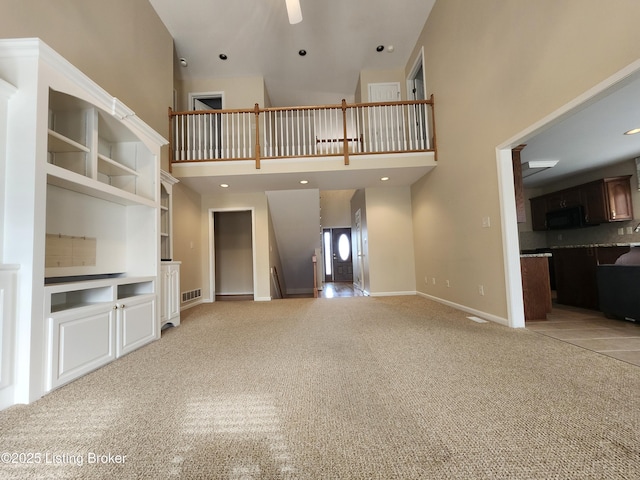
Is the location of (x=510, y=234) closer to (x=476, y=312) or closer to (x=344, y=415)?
(x=476, y=312)

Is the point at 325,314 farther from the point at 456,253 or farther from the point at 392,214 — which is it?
the point at 392,214

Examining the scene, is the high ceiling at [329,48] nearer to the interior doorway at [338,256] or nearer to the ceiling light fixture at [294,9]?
the ceiling light fixture at [294,9]

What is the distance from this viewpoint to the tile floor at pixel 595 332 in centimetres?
229

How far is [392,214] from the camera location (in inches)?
242

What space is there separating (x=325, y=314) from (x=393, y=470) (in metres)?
3.13

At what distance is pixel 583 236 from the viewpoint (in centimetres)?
594

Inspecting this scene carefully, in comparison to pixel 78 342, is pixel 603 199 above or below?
above

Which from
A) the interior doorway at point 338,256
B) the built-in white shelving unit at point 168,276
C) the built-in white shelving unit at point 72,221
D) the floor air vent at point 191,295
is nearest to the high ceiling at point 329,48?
the built-in white shelving unit at point 168,276

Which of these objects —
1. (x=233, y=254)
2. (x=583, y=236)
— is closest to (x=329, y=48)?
(x=233, y=254)

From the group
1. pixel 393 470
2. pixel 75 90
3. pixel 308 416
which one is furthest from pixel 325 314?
pixel 75 90

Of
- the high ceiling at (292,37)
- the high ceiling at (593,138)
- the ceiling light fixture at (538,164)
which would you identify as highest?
the high ceiling at (292,37)

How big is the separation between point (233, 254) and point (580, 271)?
23.2ft

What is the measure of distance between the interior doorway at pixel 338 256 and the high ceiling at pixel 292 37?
5.76 meters

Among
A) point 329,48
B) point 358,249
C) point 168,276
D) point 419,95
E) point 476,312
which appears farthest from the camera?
point 358,249
